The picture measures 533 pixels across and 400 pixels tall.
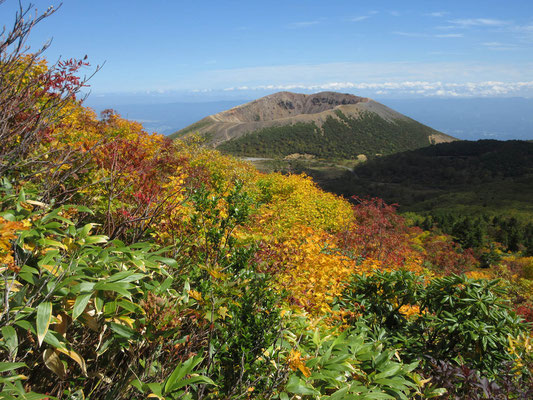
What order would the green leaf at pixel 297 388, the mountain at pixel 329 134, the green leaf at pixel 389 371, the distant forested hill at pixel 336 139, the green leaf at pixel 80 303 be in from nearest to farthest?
the green leaf at pixel 80 303 → the green leaf at pixel 297 388 → the green leaf at pixel 389 371 → the distant forested hill at pixel 336 139 → the mountain at pixel 329 134

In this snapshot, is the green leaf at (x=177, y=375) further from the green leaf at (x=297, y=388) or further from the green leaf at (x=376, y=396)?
the green leaf at (x=376, y=396)

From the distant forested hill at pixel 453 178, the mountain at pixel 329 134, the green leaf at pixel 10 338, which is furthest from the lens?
the mountain at pixel 329 134

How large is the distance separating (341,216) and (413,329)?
31.7 ft

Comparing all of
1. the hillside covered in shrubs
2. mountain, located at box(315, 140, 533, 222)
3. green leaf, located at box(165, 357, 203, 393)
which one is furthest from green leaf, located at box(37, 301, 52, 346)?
mountain, located at box(315, 140, 533, 222)

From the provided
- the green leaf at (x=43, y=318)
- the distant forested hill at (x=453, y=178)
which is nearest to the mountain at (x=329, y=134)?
the distant forested hill at (x=453, y=178)

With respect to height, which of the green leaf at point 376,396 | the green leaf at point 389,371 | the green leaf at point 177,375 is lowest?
the green leaf at point 389,371

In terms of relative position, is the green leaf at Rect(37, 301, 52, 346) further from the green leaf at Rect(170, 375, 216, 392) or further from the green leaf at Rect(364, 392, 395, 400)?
the green leaf at Rect(364, 392, 395, 400)

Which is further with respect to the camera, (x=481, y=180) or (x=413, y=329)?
(x=481, y=180)

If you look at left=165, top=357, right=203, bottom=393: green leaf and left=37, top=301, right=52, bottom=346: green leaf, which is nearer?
left=37, top=301, right=52, bottom=346: green leaf

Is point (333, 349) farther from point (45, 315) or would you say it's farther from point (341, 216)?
point (341, 216)

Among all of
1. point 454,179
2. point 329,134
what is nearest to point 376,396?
point 454,179

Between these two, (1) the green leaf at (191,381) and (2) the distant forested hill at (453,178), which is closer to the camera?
(1) the green leaf at (191,381)

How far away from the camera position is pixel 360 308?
4.42 m

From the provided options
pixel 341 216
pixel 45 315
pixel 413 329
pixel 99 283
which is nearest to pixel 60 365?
pixel 45 315
